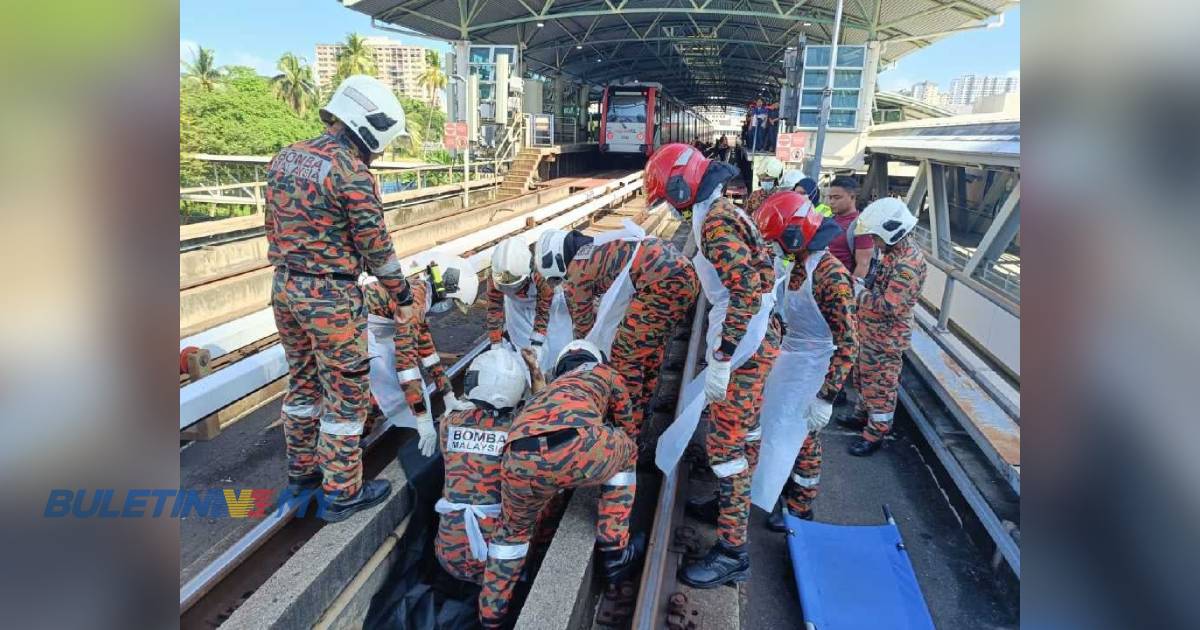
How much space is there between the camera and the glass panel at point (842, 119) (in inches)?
727

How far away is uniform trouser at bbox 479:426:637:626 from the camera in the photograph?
2.48 metres

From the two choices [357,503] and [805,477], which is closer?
[357,503]

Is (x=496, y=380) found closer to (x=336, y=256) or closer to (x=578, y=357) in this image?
(x=578, y=357)

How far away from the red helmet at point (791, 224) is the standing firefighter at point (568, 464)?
1.23 metres

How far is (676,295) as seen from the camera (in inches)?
138

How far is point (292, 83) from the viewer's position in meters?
45.5

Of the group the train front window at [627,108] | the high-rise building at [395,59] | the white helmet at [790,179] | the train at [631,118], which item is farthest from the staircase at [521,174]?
the high-rise building at [395,59]

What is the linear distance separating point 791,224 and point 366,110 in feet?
7.32

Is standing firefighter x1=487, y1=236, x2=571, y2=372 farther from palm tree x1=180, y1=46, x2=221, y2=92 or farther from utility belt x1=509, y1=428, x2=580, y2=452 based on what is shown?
palm tree x1=180, y1=46, x2=221, y2=92

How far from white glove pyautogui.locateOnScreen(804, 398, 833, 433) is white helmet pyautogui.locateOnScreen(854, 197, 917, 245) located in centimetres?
138

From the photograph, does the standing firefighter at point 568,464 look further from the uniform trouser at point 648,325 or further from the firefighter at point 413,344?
the firefighter at point 413,344

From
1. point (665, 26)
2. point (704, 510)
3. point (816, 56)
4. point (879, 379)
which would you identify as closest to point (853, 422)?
point (879, 379)
